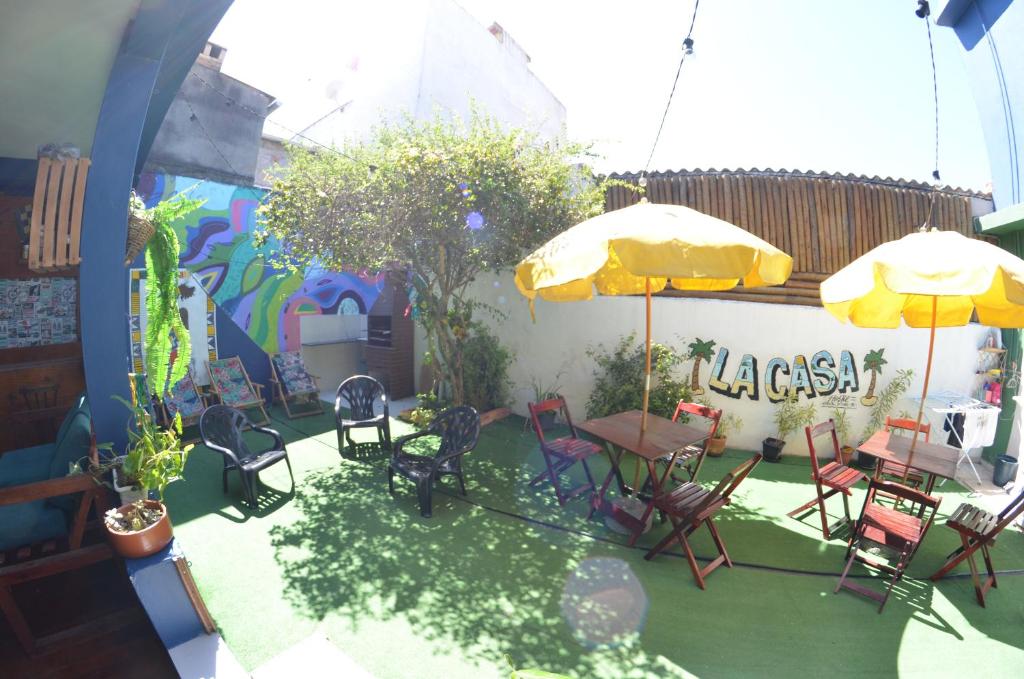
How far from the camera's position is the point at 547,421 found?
831 cm

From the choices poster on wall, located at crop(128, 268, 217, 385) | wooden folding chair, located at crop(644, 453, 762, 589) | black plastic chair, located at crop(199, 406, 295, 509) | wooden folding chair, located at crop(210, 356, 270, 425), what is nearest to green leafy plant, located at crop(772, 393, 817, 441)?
wooden folding chair, located at crop(644, 453, 762, 589)

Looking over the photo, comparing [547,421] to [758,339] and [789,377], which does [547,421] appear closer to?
[758,339]

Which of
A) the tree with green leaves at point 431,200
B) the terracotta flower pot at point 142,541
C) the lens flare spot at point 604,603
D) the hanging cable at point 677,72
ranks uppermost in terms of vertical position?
the hanging cable at point 677,72

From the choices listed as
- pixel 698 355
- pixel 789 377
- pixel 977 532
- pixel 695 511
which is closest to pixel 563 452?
pixel 695 511

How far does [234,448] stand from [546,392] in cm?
484

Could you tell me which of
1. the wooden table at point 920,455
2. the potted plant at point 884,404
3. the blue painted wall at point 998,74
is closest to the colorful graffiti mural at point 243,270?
the wooden table at point 920,455

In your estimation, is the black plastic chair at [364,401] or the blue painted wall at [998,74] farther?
the black plastic chair at [364,401]

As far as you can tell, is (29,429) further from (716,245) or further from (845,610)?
(845,610)

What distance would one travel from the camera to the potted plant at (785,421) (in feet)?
23.0

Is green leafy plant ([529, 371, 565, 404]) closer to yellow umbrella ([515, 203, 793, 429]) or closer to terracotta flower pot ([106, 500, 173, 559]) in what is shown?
yellow umbrella ([515, 203, 793, 429])

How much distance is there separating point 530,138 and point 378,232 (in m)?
2.62

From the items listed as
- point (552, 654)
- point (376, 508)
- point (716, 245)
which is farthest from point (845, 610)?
point (376, 508)

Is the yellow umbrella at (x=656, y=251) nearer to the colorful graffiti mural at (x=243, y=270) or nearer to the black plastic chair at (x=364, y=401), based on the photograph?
the black plastic chair at (x=364, y=401)

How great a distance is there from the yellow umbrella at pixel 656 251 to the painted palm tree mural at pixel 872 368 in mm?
4038
